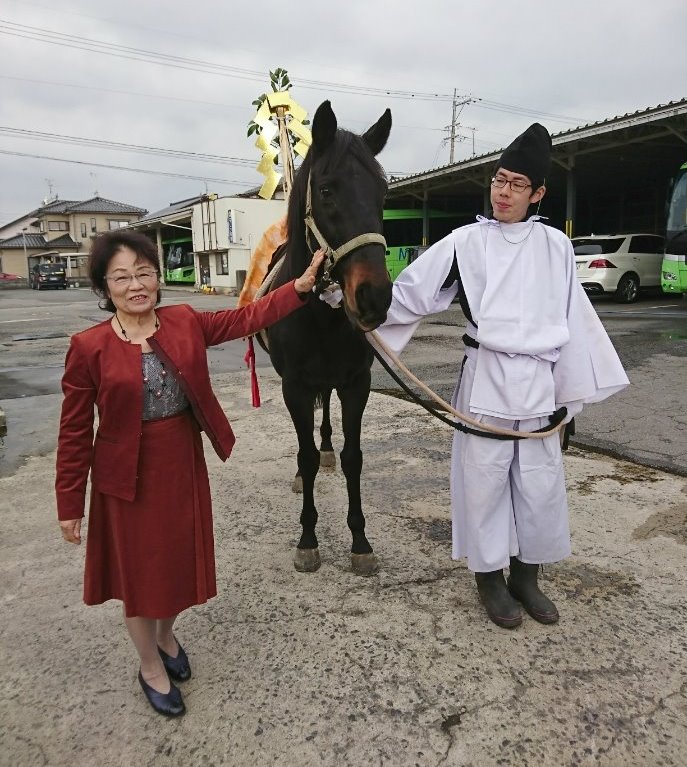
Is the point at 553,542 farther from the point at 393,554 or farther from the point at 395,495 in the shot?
the point at 395,495

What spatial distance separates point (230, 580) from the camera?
8.80ft

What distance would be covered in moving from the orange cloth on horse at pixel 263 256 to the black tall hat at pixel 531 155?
1858mm

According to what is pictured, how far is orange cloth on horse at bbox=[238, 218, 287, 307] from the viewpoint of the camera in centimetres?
384

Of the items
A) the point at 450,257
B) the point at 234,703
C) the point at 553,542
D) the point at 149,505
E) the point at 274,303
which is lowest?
the point at 234,703

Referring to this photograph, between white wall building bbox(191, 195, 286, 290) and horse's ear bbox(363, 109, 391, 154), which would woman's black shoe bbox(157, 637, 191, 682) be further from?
white wall building bbox(191, 195, 286, 290)

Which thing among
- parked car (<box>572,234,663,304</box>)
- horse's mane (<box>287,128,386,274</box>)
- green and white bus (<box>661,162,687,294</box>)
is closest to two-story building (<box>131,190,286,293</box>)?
parked car (<box>572,234,663,304</box>)

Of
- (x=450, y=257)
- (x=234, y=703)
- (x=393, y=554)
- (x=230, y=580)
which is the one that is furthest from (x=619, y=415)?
(x=234, y=703)

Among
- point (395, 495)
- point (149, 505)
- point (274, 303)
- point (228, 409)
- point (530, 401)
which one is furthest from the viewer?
point (228, 409)

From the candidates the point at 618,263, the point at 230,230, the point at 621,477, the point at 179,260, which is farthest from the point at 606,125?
the point at 179,260

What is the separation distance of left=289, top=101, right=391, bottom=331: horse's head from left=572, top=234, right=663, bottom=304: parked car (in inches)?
532

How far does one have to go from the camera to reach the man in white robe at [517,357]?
7.13 ft

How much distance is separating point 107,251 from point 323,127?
999mm

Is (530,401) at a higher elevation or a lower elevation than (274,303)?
lower

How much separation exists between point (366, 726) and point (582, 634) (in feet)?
3.16
